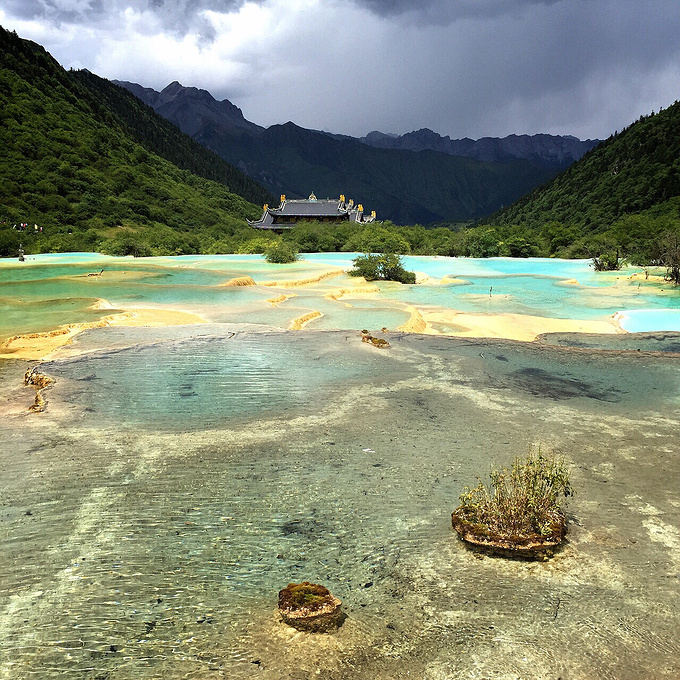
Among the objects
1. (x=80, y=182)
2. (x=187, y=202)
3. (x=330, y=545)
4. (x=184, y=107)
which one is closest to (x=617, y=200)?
(x=187, y=202)

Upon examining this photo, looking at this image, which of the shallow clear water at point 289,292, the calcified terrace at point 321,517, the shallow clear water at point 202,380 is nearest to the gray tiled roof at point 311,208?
the shallow clear water at point 289,292

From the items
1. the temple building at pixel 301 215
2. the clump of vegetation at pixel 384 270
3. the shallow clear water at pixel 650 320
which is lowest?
the shallow clear water at pixel 650 320

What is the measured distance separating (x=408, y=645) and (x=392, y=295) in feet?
51.2

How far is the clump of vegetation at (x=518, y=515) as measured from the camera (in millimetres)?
4102

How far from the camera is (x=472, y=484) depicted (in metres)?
5.12

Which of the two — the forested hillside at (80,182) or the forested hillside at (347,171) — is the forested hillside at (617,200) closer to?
the forested hillside at (80,182)

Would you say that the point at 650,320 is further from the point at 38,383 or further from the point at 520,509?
the point at 38,383

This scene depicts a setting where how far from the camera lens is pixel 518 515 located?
4.27m

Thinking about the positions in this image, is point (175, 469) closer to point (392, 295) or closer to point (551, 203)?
point (392, 295)

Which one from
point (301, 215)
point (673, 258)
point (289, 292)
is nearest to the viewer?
point (289, 292)

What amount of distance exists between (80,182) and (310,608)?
46.4 meters

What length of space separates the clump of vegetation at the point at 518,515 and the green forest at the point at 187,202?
22293mm

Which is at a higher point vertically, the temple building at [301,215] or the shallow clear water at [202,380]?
the temple building at [301,215]

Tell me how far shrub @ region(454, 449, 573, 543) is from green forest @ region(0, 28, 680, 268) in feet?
73.0
